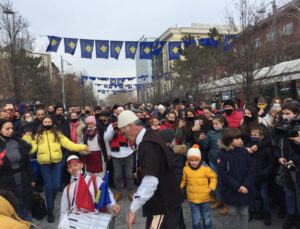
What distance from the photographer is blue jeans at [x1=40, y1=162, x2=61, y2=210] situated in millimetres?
6168

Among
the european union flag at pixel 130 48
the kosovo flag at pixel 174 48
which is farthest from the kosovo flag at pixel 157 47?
the european union flag at pixel 130 48

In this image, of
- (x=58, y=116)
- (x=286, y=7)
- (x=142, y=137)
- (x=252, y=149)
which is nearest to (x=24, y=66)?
(x=58, y=116)

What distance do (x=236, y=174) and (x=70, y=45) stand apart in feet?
42.3

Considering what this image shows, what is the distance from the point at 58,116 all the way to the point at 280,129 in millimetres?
6044

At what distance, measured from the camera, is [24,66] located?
1884 cm

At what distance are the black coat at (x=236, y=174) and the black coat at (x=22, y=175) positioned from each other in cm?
290

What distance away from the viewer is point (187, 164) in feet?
17.1

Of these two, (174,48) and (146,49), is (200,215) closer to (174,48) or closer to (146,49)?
(146,49)

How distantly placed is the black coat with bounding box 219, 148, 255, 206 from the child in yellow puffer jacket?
9.4 inches

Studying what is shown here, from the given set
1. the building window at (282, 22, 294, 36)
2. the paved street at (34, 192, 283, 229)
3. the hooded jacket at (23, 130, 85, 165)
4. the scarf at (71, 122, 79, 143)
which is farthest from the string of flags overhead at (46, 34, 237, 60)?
the paved street at (34, 192, 283, 229)

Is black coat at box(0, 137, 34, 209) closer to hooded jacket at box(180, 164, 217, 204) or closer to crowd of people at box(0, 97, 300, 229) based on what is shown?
crowd of people at box(0, 97, 300, 229)

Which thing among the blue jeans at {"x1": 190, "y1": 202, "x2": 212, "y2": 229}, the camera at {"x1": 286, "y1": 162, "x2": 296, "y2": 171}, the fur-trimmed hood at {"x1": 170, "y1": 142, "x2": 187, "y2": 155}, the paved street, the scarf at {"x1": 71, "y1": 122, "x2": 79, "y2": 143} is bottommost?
the paved street

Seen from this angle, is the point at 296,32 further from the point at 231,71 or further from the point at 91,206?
the point at 91,206

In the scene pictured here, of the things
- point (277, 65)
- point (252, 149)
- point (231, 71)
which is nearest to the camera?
point (252, 149)
